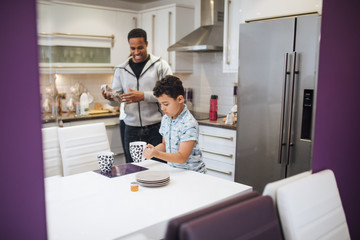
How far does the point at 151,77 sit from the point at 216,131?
761mm

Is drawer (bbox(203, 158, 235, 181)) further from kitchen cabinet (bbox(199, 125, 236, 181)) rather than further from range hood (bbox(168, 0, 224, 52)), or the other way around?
range hood (bbox(168, 0, 224, 52))

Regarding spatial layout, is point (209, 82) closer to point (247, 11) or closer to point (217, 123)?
point (217, 123)

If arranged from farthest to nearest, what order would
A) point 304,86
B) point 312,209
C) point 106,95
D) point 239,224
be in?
point 106,95, point 304,86, point 312,209, point 239,224

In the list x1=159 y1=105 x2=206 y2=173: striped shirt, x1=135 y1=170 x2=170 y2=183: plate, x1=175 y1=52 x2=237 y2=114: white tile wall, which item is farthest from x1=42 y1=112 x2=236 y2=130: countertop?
x1=135 y1=170 x2=170 y2=183: plate

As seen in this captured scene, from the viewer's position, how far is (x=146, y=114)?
295 centimetres

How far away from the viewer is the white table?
1239mm

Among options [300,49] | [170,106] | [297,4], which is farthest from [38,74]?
[297,4]

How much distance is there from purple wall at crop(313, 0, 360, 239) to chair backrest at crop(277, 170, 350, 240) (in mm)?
212

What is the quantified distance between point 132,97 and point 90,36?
1189mm

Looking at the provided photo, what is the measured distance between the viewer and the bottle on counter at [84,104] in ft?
11.7

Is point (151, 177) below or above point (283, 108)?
below

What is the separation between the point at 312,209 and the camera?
1.36 meters

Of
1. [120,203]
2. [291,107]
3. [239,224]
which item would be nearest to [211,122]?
[291,107]

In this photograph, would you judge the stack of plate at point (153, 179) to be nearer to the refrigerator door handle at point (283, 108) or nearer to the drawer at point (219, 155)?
the refrigerator door handle at point (283, 108)
